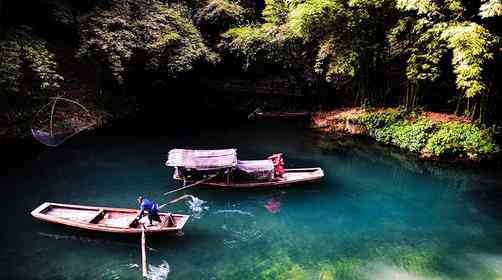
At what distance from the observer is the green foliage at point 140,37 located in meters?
22.7

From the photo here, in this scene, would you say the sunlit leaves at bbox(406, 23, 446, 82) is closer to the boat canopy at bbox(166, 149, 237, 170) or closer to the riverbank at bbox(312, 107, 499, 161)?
the riverbank at bbox(312, 107, 499, 161)

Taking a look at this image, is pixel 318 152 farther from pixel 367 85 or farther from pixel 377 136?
pixel 367 85

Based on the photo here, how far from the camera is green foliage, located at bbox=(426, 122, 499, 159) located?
21625mm

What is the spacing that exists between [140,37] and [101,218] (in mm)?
12534

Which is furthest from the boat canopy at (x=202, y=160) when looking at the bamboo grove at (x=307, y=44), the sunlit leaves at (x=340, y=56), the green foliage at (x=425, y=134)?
the green foliage at (x=425, y=134)

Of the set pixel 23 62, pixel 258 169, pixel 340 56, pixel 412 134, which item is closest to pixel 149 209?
pixel 258 169

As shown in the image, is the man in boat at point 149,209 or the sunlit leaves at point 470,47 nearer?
the man in boat at point 149,209

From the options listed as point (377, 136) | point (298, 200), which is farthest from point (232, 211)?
point (377, 136)

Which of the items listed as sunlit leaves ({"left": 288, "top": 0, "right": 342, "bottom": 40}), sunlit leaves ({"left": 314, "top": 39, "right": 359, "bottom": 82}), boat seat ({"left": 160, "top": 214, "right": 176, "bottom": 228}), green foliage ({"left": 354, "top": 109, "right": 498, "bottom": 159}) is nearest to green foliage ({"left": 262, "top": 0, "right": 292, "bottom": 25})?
sunlit leaves ({"left": 288, "top": 0, "right": 342, "bottom": 40})

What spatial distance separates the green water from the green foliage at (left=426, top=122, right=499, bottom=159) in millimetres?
1071

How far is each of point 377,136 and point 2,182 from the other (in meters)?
19.9

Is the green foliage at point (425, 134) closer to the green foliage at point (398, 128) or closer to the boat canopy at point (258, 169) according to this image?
the green foliage at point (398, 128)

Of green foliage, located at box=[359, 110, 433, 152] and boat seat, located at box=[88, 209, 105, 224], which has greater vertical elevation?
green foliage, located at box=[359, 110, 433, 152]

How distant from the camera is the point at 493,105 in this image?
2227 cm
